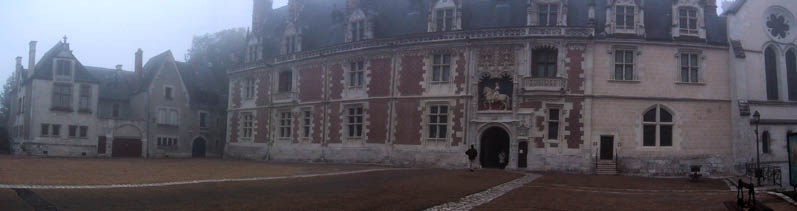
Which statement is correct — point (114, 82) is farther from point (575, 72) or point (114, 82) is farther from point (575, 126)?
point (575, 126)

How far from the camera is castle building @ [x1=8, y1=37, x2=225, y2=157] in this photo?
51.9m

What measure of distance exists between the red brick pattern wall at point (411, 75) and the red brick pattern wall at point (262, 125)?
45.8 feet

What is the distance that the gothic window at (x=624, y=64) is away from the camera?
35656mm

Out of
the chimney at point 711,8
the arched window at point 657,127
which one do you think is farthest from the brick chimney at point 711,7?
the arched window at point 657,127

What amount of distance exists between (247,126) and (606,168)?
28.9 m

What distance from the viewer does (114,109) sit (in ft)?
196

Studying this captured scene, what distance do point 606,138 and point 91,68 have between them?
47.9 m

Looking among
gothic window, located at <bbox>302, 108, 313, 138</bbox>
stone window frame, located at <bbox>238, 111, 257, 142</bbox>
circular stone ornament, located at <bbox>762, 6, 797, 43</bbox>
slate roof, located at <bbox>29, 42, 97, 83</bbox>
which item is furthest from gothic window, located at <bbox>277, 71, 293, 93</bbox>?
circular stone ornament, located at <bbox>762, 6, 797, 43</bbox>

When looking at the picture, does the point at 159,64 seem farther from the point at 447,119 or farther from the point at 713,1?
the point at 713,1

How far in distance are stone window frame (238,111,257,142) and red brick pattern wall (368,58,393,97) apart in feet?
45.2

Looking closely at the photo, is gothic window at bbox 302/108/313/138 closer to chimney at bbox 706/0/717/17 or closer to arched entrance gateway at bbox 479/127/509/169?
arched entrance gateway at bbox 479/127/509/169

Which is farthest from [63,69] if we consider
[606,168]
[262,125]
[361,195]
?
[361,195]

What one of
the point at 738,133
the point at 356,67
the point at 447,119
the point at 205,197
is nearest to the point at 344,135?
the point at 356,67

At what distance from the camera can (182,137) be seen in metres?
59.6
